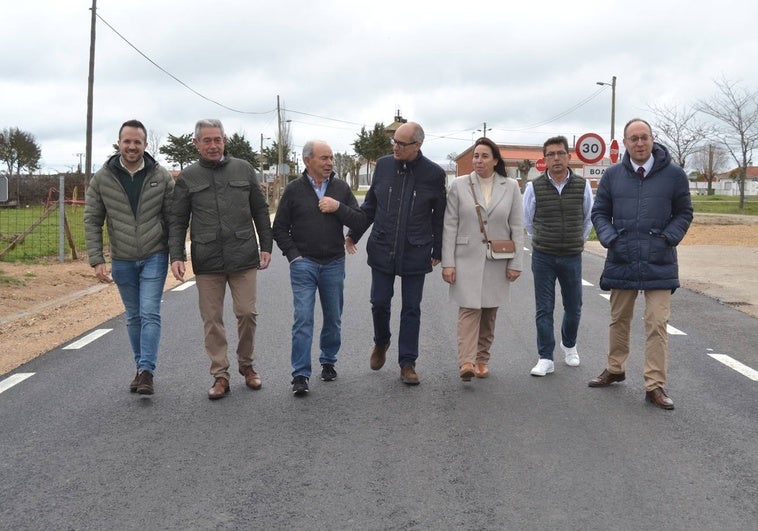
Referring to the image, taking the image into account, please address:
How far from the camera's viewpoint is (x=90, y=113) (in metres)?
25.0

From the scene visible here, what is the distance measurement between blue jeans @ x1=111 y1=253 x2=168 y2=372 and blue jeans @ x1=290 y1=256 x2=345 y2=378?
3.01ft

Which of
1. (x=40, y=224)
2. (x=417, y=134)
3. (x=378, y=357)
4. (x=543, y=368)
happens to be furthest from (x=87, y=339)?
(x=40, y=224)

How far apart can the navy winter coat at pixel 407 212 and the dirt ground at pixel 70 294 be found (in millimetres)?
3101

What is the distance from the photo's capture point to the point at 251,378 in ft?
18.6

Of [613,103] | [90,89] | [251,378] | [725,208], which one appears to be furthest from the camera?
[725,208]

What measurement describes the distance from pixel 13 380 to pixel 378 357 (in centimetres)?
263

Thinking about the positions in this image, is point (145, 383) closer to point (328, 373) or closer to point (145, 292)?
point (145, 292)

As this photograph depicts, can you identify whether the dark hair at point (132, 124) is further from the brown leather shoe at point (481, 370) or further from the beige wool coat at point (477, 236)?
the brown leather shoe at point (481, 370)

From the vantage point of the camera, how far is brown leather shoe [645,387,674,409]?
514cm

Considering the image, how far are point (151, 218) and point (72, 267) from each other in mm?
9760

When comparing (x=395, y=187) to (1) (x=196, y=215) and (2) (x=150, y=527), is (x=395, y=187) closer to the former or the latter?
(1) (x=196, y=215)

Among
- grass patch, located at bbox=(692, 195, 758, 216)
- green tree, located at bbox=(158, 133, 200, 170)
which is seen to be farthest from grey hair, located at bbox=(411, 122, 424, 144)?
green tree, located at bbox=(158, 133, 200, 170)

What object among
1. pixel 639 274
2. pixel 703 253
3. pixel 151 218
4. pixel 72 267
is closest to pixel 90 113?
pixel 72 267

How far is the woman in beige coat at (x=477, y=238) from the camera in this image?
578 cm
